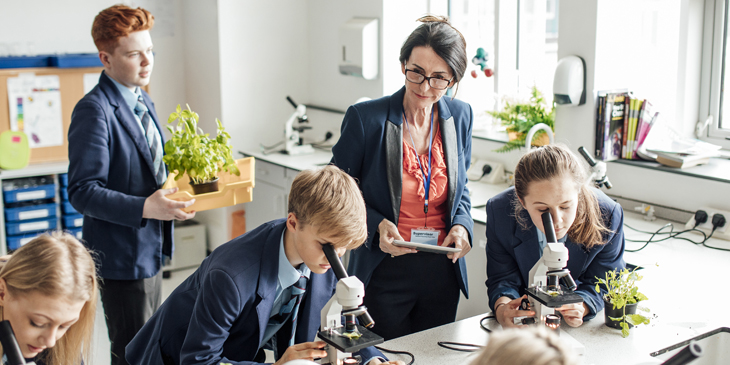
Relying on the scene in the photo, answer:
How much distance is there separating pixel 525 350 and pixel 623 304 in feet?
3.26

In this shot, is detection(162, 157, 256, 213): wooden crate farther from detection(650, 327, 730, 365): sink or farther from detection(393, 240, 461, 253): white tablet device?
detection(650, 327, 730, 365): sink

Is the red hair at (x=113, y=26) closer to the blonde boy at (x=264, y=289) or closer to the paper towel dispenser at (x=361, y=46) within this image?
the blonde boy at (x=264, y=289)

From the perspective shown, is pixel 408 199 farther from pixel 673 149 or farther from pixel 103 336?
pixel 103 336

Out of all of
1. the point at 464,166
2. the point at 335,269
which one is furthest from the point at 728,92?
the point at 335,269

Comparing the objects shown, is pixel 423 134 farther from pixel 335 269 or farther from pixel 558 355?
pixel 558 355

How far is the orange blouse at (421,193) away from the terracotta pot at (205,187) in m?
0.74

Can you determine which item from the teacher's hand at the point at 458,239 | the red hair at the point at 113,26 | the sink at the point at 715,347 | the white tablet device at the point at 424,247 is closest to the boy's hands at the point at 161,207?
the red hair at the point at 113,26

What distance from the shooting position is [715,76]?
10.2 feet

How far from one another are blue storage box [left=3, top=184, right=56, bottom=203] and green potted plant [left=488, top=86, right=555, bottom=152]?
8.92 ft

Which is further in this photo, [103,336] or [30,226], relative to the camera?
[30,226]

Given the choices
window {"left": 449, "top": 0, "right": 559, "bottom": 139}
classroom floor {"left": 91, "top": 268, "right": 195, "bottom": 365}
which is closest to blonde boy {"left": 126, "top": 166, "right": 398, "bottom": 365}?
classroom floor {"left": 91, "top": 268, "right": 195, "bottom": 365}

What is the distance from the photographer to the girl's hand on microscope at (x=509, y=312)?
170 cm

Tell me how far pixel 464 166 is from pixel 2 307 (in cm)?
142

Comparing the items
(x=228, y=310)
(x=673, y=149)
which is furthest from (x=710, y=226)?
(x=228, y=310)
